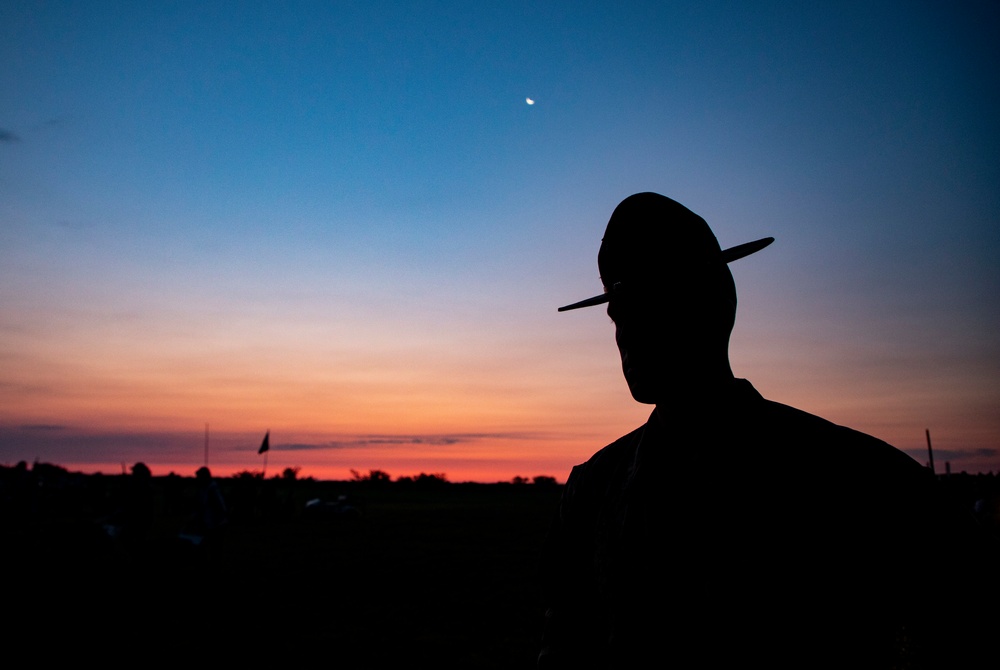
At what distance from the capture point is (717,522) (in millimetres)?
1134

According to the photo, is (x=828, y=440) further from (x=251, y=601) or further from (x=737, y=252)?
(x=251, y=601)

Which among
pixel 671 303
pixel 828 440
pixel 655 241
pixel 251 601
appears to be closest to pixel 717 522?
pixel 828 440

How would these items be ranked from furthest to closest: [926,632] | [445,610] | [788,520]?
[445,610]
[788,520]
[926,632]

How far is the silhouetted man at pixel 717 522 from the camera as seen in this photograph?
0.97 m

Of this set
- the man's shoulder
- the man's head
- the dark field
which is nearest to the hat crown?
the man's head

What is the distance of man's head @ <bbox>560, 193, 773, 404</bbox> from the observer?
126 cm

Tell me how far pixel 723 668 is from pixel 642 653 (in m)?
0.17

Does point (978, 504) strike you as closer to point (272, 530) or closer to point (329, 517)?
point (272, 530)

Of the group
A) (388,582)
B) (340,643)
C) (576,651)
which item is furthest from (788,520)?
(388,582)

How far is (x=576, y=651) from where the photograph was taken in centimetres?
134

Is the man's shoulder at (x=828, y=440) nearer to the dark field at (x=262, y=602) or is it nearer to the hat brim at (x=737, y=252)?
the hat brim at (x=737, y=252)

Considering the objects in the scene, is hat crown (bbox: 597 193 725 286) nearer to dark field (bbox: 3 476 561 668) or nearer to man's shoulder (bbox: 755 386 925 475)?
man's shoulder (bbox: 755 386 925 475)

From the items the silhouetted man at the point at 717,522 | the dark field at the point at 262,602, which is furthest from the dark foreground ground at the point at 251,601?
the silhouetted man at the point at 717,522

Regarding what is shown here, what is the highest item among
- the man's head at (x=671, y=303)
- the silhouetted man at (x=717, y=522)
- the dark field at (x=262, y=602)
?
the man's head at (x=671, y=303)
